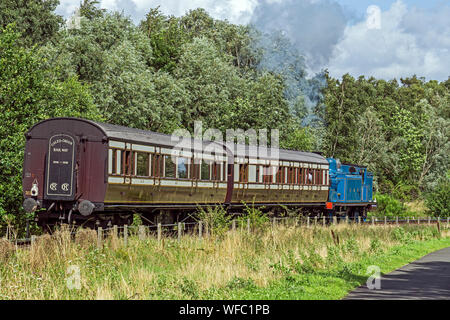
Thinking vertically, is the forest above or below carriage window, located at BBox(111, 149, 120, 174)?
above

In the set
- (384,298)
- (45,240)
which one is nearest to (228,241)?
(45,240)

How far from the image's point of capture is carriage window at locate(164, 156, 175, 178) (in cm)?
2548

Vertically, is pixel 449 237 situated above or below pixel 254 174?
below

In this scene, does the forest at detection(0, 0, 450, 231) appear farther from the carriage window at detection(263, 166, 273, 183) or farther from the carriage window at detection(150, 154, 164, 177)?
the carriage window at detection(263, 166, 273, 183)

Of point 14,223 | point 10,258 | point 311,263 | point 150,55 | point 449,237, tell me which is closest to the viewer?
point 10,258

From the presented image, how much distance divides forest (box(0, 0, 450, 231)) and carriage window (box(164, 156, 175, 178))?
18.3 feet

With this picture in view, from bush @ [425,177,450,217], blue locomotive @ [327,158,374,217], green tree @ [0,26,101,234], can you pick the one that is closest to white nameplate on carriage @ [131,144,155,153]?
green tree @ [0,26,101,234]

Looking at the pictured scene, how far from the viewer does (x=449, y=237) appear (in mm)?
38531

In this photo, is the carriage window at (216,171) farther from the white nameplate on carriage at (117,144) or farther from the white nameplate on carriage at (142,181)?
the white nameplate on carriage at (117,144)

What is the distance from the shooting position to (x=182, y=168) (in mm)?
26578

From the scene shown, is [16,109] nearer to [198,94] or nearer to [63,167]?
[63,167]

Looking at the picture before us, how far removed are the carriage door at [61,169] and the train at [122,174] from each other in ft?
0.10

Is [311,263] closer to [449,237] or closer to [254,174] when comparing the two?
[254,174]
